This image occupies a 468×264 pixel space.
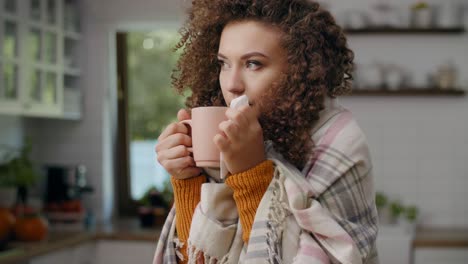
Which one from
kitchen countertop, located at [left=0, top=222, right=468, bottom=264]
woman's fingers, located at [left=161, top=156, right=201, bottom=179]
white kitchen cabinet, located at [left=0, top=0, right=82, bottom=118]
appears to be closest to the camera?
woman's fingers, located at [left=161, top=156, right=201, bottom=179]

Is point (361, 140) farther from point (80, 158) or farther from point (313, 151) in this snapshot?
point (80, 158)

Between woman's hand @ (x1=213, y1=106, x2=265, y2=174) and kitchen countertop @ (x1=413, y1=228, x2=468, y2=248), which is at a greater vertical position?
woman's hand @ (x1=213, y1=106, x2=265, y2=174)

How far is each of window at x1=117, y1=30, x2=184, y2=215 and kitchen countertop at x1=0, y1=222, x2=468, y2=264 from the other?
2.04ft

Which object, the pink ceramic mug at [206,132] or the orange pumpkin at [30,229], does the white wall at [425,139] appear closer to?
the orange pumpkin at [30,229]

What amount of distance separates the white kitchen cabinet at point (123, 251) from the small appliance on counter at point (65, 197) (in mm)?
250

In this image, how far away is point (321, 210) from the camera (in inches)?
27.9

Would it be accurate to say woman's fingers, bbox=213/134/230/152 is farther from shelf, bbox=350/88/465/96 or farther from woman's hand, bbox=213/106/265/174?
shelf, bbox=350/88/465/96

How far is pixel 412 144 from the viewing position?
3.80m

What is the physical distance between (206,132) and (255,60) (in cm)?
11

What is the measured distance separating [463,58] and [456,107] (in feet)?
0.98

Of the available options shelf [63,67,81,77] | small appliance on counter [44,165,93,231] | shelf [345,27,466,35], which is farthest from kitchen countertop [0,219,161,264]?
shelf [345,27,466,35]

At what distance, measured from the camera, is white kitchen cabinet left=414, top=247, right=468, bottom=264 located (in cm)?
321

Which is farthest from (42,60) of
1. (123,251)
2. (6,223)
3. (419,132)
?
(419,132)

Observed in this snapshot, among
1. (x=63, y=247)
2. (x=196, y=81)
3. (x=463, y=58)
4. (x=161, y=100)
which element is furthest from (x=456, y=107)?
(x=196, y=81)
